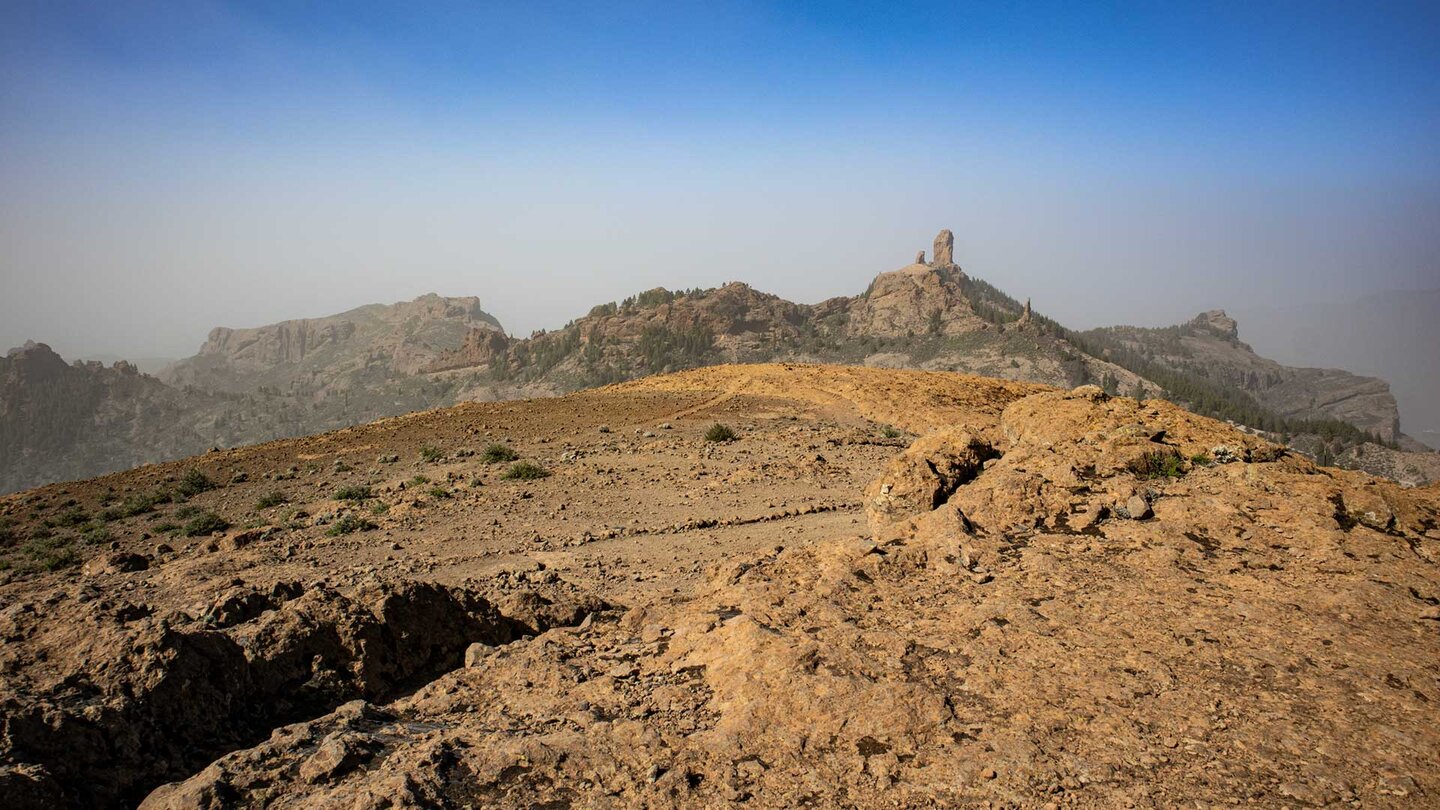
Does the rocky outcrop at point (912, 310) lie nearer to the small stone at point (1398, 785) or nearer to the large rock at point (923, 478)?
the large rock at point (923, 478)

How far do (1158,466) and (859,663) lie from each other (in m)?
6.64

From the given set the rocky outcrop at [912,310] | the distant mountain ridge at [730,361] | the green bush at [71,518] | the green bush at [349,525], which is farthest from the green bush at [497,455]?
the rocky outcrop at [912,310]

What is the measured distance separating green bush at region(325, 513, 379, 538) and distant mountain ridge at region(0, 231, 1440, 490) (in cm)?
7576

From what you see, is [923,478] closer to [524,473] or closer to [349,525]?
[524,473]

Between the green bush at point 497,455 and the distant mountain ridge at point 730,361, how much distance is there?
71376 millimetres

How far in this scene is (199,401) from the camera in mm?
154625

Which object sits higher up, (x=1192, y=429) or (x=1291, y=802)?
(x=1192, y=429)

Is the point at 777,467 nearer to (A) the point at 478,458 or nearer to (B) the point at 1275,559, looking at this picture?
(A) the point at 478,458

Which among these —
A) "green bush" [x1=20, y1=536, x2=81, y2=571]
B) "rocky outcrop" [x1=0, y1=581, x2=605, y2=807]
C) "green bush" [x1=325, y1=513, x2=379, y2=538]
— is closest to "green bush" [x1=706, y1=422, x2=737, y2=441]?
"green bush" [x1=325, y1=513, x2=379, y2=538]

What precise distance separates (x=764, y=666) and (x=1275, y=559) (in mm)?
5400

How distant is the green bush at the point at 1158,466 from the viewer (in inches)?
361

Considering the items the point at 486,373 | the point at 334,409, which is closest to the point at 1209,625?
the point at 486,373

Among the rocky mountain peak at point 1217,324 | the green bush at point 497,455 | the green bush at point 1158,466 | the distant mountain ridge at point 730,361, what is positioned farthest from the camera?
the rocky mountain peak at point 1217,324

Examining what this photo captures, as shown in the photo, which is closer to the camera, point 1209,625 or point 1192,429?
point 1209,625
